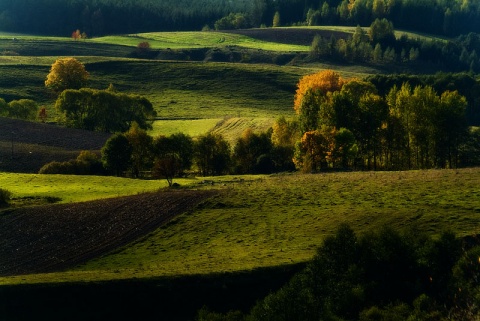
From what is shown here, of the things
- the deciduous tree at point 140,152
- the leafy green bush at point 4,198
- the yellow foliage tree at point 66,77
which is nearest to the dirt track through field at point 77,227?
the leafy green bush at point 4,198

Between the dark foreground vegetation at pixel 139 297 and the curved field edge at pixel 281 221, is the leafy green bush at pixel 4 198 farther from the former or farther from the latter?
the dark foreground vegetation at pixel 139 297

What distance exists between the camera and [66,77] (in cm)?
17825

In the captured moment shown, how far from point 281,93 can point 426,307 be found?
146317 millimetres

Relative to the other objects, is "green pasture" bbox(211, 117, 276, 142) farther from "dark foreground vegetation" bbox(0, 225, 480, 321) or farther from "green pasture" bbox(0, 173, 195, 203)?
"dark foreground vegetation" bbox(0, 225, 480, 321)

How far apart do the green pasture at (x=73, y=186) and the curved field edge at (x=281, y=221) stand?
1176cm

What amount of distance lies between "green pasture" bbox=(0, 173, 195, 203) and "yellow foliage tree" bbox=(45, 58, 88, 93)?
74.3 m

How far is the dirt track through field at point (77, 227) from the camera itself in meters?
67.5

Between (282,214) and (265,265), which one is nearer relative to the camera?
(265,265)

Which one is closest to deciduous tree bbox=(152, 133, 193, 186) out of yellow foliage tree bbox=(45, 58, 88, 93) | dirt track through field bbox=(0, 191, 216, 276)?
dirt track through field bbox=(0, 191, 216, 276)

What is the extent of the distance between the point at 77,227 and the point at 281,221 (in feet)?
61.6

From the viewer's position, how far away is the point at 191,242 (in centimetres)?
6912

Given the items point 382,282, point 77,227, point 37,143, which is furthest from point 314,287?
point 37,143

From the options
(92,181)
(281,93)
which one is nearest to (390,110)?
(92,181)

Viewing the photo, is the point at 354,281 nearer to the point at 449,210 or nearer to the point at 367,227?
the point at 367,227
